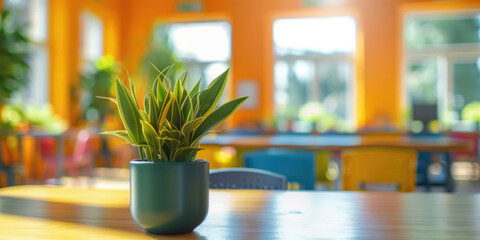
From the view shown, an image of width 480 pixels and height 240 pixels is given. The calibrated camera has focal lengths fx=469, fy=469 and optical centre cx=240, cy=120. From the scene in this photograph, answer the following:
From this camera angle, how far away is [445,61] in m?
9.09

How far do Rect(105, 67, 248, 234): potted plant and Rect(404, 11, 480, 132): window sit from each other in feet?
28.6

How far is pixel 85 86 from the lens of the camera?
7750 mm

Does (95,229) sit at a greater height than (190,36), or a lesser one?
lesser

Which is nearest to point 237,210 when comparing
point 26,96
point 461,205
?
point 461,205

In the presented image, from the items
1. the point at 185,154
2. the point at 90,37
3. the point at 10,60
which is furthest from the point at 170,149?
the point at 90,37

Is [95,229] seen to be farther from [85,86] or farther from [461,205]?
[85,86]

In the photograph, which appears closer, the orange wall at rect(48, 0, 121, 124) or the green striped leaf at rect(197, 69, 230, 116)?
the green striped leaf at rect(197, 69, 230, 116)

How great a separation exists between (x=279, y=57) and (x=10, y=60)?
18.9ft

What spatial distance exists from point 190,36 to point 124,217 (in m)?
9.26

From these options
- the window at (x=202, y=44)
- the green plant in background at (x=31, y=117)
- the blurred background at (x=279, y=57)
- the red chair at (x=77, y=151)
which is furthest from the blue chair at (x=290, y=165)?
the window at (x=202, y=44)

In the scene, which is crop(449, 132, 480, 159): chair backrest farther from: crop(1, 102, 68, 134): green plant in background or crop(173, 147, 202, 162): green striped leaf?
crop(173, 147, 202, 162): green striped leaf

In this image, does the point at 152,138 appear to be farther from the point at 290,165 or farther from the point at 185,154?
the point at 290,165

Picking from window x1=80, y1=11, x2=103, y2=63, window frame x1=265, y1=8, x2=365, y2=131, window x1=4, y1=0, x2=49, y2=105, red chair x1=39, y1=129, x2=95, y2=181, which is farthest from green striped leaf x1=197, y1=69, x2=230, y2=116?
window frame x1=265, y1=8, x2=365, y2=131

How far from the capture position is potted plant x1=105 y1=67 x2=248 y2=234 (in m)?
0.92
